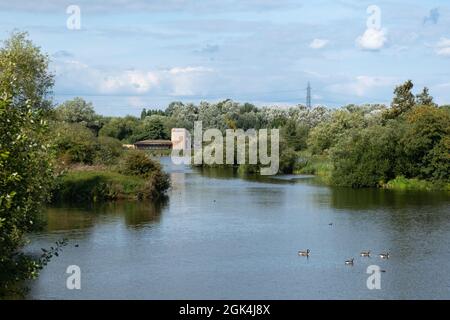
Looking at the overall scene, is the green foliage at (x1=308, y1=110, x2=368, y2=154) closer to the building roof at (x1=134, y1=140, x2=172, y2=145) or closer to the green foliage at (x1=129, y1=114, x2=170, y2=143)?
the building roof at (x1=134, y1=140, x2=172, y2=145)

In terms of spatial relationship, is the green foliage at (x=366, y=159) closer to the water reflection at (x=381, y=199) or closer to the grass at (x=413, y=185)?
the grass at (x=413, y=185)

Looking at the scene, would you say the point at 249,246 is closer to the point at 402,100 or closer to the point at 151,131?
the point at 402,100

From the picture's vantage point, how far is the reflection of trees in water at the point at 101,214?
1416 inches

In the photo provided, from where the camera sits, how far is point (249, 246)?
30.3m

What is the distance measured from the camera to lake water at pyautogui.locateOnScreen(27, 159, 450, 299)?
912 inches

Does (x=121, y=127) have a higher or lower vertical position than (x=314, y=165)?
higher

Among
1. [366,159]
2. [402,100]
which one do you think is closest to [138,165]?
[366,159]

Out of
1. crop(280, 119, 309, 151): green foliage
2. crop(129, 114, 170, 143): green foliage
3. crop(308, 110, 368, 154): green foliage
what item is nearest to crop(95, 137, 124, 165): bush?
crop(308, 110, 368, 154): green foliage

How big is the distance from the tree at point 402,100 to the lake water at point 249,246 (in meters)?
22.9

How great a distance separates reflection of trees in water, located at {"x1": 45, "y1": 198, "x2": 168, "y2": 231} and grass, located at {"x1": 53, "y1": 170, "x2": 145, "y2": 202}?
138cm

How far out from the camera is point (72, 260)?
27.2 meters

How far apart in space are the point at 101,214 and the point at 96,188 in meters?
6.59

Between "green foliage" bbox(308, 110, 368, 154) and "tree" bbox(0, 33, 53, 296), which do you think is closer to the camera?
"tree" bbox(0, 33, 53, 296)
